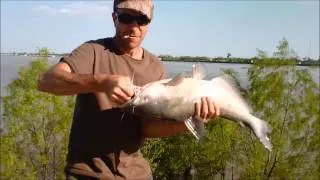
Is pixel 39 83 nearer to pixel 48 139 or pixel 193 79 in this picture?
pixel 193 79

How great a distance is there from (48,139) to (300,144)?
1913cm

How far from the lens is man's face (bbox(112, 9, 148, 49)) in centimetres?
393

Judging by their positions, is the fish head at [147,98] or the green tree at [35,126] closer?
the fish head at [147,98]

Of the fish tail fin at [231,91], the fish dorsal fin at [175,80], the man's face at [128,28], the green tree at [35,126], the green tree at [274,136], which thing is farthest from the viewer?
the green tree at [35,126]

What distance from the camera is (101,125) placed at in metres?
3.77

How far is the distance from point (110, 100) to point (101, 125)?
0.68 ft

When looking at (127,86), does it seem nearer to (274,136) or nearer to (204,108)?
(204,108)

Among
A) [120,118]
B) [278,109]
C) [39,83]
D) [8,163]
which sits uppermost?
[39,83]

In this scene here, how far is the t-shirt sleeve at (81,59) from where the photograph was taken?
367 centimetres

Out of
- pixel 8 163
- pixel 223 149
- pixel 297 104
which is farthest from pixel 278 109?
pixel 8 163

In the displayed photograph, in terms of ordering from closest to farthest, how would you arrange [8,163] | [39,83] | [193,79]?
1. [39,83]
2. [193,79]
3. [8,163]

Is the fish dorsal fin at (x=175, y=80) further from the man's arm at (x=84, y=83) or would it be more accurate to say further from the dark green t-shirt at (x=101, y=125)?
the man's arm at (x=84, y=83)

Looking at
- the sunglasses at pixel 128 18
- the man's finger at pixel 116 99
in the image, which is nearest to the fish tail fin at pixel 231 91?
the sunglasses at pixel 128 18

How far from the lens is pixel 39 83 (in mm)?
3691
